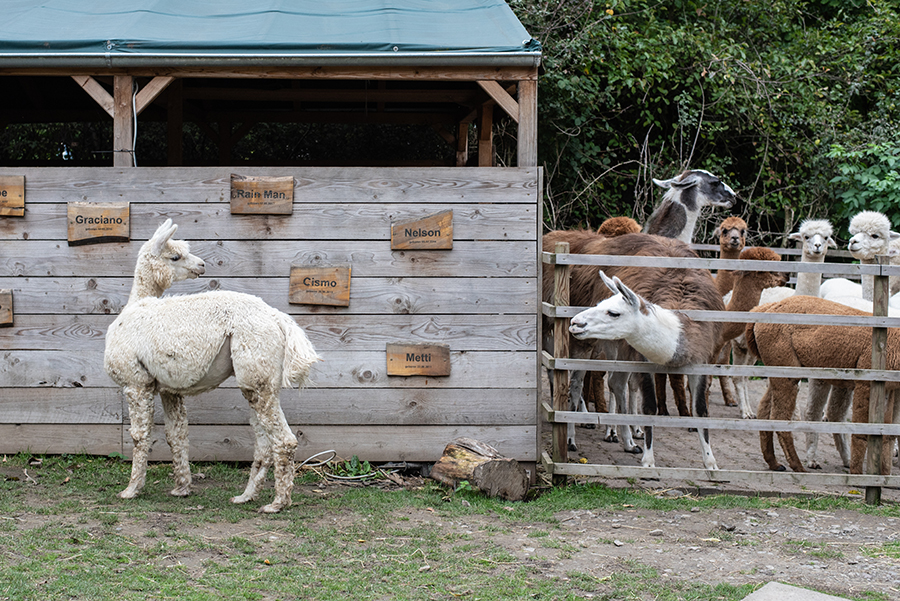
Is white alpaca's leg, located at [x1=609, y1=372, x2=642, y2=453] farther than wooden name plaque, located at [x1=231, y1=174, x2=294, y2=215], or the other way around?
white alpaca's leg, located at [x1=609, y1=372, x2=642, y2=453]

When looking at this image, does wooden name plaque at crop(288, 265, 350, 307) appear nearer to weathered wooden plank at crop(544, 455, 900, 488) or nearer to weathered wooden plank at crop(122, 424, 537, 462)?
weathered wooden plank at crop(122, 424, 537, 462)

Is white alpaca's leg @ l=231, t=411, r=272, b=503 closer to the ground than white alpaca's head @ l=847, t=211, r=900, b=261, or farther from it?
closer to the ground

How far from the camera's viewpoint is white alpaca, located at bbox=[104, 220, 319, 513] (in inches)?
171

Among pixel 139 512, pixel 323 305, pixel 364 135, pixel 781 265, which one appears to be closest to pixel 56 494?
pixel 139 512

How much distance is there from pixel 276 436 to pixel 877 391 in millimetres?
4012

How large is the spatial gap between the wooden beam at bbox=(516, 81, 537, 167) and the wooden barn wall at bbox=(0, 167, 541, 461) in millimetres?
120

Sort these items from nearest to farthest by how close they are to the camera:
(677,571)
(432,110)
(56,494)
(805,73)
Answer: (677,571) → (56,494) → (432,110) → (805,73)

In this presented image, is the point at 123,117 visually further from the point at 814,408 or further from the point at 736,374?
the point at 814,408

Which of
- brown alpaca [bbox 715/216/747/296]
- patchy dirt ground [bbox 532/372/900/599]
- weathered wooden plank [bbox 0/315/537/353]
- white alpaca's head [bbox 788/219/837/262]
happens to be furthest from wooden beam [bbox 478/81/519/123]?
white alpaca's head [bbox 788/219/837/262]

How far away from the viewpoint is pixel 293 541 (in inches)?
160

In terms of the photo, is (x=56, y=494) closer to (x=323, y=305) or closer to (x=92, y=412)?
(x=92, y=412)

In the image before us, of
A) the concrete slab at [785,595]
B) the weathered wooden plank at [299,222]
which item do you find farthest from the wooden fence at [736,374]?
the concrete slab at [785,595]

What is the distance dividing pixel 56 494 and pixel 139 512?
715 mm

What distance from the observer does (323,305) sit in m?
5.33
